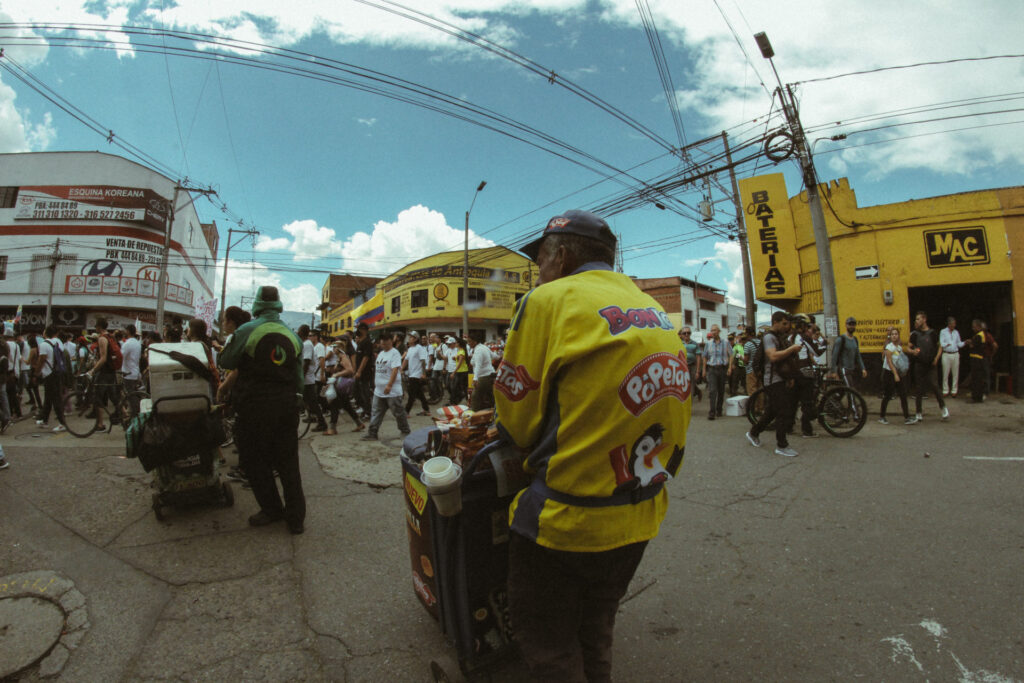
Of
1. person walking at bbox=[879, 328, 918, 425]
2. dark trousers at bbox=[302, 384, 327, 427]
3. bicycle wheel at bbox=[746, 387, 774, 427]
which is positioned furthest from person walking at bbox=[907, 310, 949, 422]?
dark trousers at bbox=[302, 384, 327, 427]

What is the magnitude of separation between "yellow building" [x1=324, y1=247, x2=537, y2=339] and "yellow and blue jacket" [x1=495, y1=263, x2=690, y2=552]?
33.1 m

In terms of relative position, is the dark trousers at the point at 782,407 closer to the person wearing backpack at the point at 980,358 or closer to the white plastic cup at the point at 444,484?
the white plastic cup at the point at 444,484

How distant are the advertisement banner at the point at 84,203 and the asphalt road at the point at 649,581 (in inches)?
1483

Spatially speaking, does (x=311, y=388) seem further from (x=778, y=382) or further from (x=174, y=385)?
(x=778, y=382)

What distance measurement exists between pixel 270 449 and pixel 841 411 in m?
7.20

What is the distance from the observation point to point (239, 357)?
11.4 feet

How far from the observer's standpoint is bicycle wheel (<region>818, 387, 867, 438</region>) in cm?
677

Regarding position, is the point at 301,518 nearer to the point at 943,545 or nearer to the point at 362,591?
the point at 362,591

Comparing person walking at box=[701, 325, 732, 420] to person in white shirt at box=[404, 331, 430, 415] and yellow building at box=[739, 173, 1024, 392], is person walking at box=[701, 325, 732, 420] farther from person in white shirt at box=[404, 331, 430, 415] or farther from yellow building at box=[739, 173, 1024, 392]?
yellow building at box=[739, 173, 1024, 392]

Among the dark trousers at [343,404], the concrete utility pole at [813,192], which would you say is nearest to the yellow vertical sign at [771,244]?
the concrete utility pole at [813,192]

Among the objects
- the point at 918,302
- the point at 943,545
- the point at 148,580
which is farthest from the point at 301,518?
the point at 918,302

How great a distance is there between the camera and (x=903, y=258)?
12344 mm

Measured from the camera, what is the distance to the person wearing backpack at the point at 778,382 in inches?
233

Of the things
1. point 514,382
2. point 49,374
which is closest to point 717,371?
point 514,382
